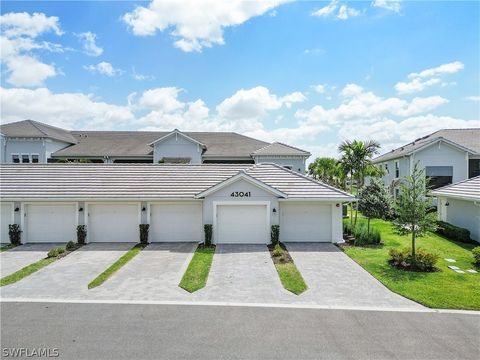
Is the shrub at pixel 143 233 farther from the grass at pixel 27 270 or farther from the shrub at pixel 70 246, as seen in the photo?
the grass at pixel 27 270

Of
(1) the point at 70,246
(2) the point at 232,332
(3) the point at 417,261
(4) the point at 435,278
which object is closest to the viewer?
(2) the point at 232,332

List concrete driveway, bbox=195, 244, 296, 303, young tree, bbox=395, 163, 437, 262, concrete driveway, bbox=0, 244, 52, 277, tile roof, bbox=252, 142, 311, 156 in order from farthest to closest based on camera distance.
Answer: tile roof, bbox=252, 142, 311, 156
concrete driveway, bbox=0, 244, 52, 277
young tree, bbox=395, 163, 437, 262
concrete driveway, bbox=195, 244, 296, 303

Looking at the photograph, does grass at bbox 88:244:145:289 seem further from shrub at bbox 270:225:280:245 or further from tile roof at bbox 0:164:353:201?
shrub at bbox 270:225:280:245

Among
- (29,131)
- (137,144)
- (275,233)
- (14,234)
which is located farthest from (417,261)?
(29,131)

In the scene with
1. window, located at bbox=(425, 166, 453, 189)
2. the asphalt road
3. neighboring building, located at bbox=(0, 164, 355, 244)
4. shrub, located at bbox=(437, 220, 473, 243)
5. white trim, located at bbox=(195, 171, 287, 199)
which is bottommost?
the asphalt road

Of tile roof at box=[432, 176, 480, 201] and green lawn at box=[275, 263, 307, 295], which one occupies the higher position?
tile roof at box=[432, 176, 480, 201]

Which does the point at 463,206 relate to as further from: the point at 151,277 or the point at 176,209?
the point at 151,277

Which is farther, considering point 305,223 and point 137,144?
point 137,144

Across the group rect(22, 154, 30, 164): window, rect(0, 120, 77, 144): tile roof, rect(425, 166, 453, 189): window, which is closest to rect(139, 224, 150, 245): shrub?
rect(0, 120, 77, 144): tile roof
